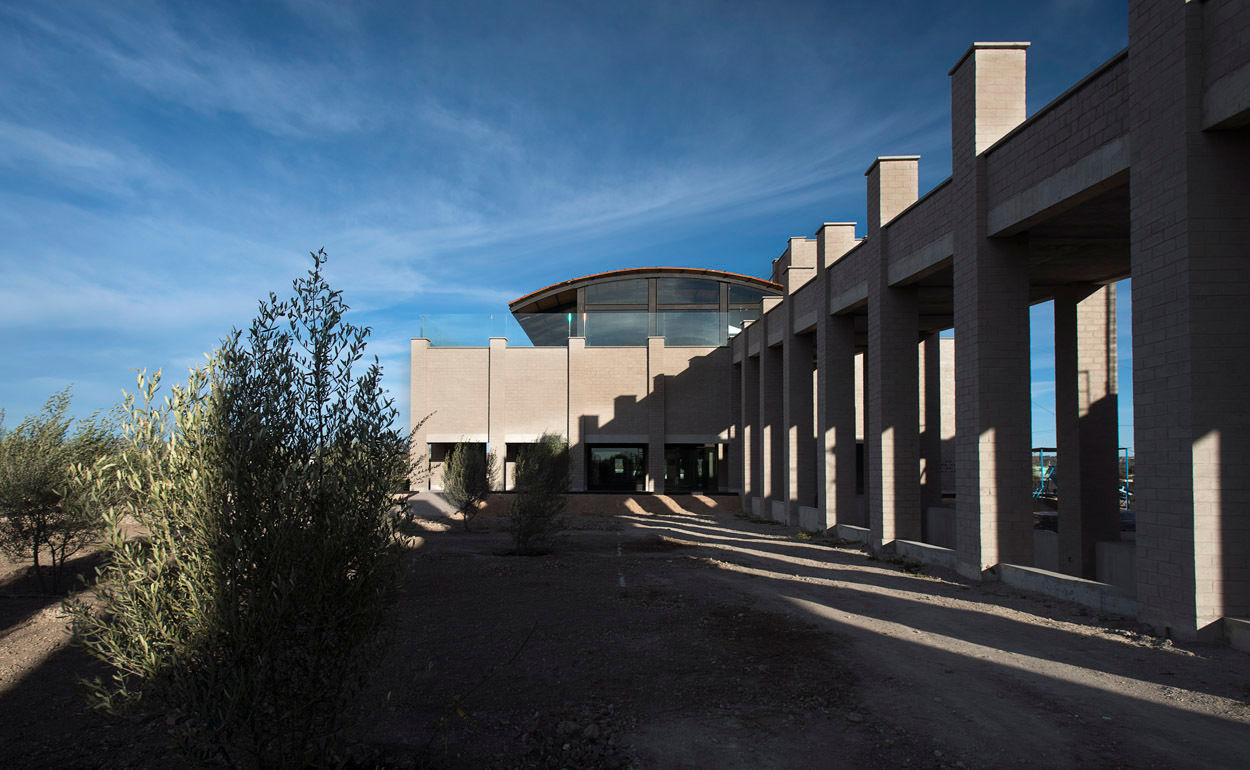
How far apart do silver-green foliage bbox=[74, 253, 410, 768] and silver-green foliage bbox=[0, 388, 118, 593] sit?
857 centimetres

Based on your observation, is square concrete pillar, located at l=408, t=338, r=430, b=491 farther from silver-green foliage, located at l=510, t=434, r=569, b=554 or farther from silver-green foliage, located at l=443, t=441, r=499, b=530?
silver-green foliage, located at l=510, t=434, r=569, b=554

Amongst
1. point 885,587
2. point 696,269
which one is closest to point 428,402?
point 696,269

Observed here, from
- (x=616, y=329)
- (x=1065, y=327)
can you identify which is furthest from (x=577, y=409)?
(x=1065, y=327)

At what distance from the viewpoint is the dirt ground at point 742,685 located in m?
5.24

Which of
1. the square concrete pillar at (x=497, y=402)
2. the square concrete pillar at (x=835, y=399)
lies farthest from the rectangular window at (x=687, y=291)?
the square concrete pillar at (x=835, y=399)

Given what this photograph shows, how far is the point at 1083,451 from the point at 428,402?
26726 mm

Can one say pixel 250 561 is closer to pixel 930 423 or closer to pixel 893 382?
pixel 893 382

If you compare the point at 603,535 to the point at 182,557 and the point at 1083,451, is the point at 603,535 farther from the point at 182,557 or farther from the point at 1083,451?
the point at 182,557

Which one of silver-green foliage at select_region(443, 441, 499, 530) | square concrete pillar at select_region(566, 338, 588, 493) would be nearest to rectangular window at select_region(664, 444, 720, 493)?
square concrete pillar at select_region(566, 338, 588, 493)

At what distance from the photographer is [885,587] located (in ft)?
40.1

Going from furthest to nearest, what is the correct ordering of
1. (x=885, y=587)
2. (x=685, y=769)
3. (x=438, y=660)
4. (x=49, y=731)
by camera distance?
(x=885, y=587) < (x=438, y=660) < (x=49, y=731) < (x=685, y=769)

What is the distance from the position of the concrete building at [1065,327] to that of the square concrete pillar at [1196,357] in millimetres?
23

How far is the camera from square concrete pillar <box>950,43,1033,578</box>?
12234mm

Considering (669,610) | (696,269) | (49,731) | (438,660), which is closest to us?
(49,731)
